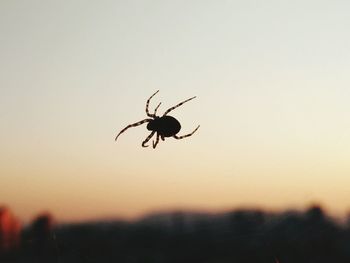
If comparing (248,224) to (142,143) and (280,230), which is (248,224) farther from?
(142,143)

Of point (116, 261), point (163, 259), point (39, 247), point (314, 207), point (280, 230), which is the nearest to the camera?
point (280, 230)

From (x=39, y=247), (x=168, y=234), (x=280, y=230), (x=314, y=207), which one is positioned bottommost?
(x=280, y=230)

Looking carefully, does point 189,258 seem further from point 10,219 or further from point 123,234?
point 10,219

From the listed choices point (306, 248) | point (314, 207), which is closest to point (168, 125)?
point (314, 207)

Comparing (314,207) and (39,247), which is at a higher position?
(39,247)

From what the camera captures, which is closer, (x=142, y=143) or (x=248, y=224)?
(x=248, y=224)

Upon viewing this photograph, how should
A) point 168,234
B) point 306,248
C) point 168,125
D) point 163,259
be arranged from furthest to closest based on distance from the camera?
point 168,234 < point 163,259 < point 306,248 < point 168,125
